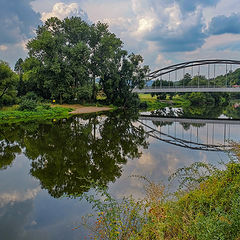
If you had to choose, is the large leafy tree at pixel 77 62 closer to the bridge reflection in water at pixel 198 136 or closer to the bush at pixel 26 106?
the bush at pixel 26 106

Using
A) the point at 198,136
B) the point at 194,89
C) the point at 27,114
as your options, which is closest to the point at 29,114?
the point at 27,114

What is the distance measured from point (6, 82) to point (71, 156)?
2704 cm

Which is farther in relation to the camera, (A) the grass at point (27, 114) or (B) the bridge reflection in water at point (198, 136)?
(A) the grass at point (27, 114)

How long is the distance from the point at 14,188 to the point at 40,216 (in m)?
2.23

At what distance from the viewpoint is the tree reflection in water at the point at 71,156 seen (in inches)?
309

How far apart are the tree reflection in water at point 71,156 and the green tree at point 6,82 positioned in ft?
60.9

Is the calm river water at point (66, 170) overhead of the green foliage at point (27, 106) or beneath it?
beneath

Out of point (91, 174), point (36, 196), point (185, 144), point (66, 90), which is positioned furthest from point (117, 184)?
point (66, 90)

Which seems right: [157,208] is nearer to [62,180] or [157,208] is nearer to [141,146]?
[62,180]

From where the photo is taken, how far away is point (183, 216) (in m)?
3.98

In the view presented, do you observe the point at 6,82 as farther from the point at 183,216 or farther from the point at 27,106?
the point at 183,216

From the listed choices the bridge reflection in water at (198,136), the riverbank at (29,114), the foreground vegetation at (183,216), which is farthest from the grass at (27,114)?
the foreground vegetation at (183,216)

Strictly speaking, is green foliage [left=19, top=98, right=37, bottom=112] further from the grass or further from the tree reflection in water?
the tree reflection in water

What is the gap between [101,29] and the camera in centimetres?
4494
